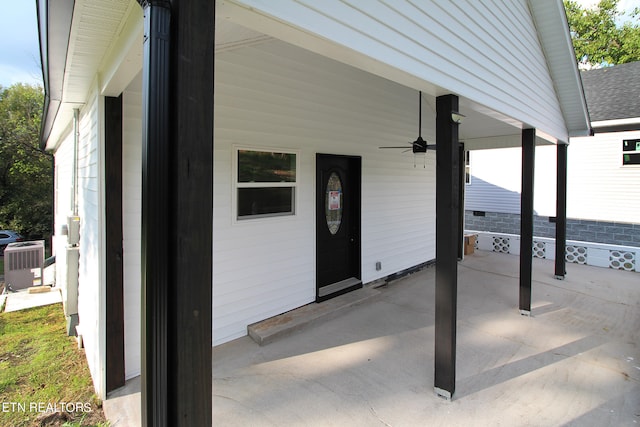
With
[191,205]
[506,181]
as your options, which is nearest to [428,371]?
[191,205]

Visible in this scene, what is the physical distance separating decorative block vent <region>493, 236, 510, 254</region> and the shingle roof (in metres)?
3.75

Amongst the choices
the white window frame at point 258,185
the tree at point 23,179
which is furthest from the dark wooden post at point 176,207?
the tree at point 23,179

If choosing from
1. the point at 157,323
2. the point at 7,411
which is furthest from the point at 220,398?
the point at 157,323

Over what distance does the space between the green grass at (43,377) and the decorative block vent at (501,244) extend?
367 inches

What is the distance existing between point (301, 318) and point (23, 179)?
901 inches

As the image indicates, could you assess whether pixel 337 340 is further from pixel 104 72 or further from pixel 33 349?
pixel 33 349

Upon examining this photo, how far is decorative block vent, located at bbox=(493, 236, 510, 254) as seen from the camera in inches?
365

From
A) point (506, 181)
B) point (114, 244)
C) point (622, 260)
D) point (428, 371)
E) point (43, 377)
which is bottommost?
point (43, 377)

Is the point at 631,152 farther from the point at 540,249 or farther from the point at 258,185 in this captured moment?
the point at 258,185

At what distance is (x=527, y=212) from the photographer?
190 inches

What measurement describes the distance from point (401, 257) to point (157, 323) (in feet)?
19.3

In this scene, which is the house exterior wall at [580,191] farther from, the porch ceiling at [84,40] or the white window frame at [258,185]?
the porch ceiling at [84,40]

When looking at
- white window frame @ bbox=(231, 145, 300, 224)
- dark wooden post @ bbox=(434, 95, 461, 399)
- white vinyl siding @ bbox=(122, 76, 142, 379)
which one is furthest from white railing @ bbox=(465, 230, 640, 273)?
white vinyl siding @ bbox=(122, 76, 142, 379)

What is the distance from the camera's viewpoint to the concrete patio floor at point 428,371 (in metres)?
2.76
